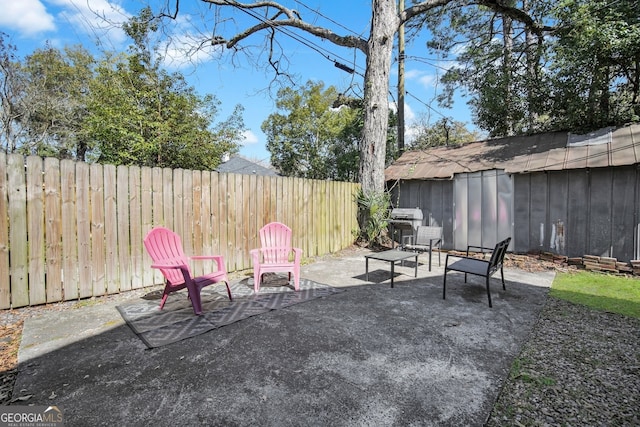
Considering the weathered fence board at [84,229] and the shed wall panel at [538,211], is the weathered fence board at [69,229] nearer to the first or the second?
the weathered fence board at [84,229]

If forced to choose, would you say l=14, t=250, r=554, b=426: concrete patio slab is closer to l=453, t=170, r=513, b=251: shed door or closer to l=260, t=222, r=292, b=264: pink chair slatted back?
l=260, t=222, r=292, b=264: pink chair slatted back

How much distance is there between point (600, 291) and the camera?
14.8 feet

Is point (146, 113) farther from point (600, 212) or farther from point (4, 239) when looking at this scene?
point (600, 212)

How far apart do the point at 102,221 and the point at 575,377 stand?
5.27m

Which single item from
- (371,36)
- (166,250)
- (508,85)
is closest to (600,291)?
(166,250)

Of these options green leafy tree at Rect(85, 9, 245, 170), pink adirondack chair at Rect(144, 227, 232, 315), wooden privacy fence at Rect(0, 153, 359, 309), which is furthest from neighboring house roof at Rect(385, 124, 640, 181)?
green leafy tree at Rect(85, 9, 245, 170)

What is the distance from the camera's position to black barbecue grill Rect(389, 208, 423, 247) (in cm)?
757

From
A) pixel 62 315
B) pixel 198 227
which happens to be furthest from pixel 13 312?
pixel 198 227

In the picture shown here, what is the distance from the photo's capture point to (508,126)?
10156 millimetres

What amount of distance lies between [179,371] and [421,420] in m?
1.77

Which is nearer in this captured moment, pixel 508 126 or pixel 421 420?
pixel 421 420

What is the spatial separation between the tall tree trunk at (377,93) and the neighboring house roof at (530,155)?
3.47ft

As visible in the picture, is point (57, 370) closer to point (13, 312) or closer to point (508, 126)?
point (13, 312)

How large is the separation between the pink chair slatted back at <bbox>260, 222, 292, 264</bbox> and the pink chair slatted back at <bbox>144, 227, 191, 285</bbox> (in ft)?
4.30
